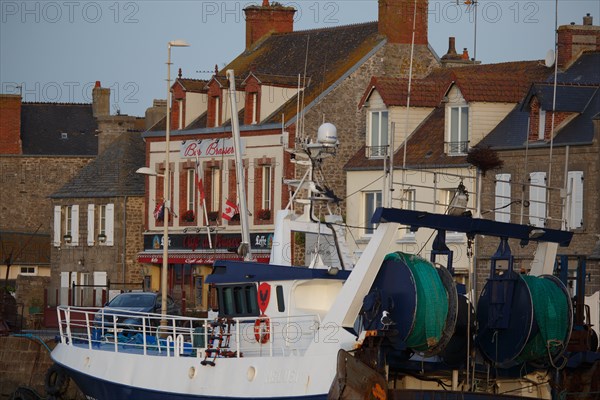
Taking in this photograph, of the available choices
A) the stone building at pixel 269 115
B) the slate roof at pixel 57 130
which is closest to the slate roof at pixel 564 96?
the stone building at pixel 269 115

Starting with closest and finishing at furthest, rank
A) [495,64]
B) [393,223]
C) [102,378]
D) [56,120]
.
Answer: [393,223] < [102,378] < [495,64] < [56,120]

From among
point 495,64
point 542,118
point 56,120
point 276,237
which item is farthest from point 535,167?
point 56,120

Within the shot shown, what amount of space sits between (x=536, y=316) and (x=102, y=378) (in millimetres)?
8276

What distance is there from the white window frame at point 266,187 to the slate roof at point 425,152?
3.28 metres

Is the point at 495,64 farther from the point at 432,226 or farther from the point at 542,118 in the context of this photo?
the point at 432,226

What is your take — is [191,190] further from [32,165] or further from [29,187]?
[29,187]

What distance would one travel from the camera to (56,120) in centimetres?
7525

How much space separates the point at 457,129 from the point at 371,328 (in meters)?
22.1

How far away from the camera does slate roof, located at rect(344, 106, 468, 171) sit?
45406 millimetres

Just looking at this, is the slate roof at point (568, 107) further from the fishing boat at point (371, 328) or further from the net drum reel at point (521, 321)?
the net drum reel at point (521, 321)

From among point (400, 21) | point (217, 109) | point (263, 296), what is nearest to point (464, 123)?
point (400, 21)

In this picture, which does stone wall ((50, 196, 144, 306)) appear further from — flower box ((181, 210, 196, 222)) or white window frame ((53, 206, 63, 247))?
flower box ((181, 210, 196, 222))

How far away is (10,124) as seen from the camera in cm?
7206

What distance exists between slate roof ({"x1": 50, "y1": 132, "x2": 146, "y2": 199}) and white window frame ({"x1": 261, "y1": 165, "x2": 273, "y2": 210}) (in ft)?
27.9
